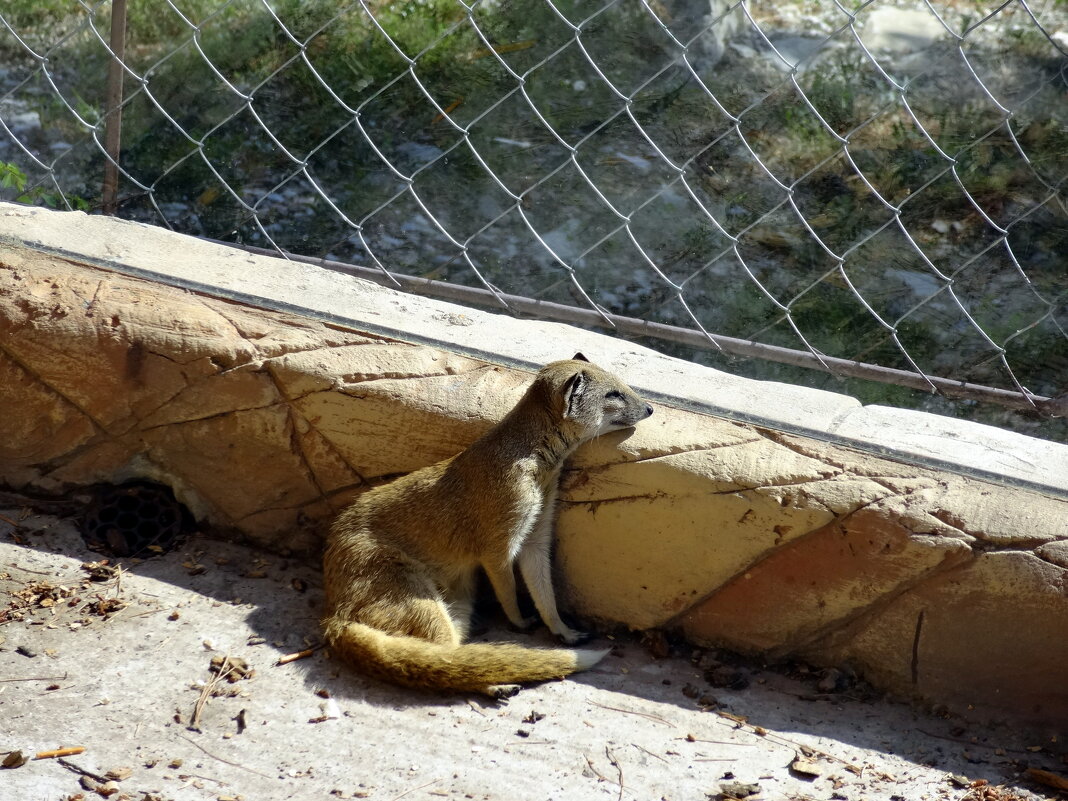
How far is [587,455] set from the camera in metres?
3.04

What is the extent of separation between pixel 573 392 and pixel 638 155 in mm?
2781

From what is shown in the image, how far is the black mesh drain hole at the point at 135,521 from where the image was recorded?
3.26m

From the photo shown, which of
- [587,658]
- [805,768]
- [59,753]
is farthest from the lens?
[587,658]

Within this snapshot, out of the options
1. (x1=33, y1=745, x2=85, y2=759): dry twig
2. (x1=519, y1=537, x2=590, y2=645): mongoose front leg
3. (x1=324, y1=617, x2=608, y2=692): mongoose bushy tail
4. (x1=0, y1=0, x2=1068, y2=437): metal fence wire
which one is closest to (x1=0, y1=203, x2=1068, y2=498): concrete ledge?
(x1=519, y1=537, x2=590, y2=645): mongoose front leg

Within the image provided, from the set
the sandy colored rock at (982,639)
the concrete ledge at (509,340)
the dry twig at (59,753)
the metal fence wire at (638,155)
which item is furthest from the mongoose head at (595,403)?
the metal fence wire at (638,155)

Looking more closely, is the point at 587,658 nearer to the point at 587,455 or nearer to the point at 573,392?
the point at 587,455

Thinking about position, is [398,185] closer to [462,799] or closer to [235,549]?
[235,549]

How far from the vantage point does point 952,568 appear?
106 inches

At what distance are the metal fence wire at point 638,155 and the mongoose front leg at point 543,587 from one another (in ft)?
5.45

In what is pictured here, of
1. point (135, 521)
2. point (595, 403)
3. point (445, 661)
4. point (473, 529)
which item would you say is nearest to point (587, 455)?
point (595, 403)

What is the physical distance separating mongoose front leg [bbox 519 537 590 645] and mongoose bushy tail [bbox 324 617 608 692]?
0.15 m

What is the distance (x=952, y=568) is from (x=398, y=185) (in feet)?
11.1

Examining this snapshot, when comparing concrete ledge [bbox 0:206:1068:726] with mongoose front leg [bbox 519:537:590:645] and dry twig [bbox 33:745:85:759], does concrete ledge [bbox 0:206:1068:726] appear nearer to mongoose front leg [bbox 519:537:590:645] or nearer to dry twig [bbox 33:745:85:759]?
mongoose front leg [bbox 519:537:590:645]

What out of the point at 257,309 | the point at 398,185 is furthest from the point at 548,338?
the point at 398,185
